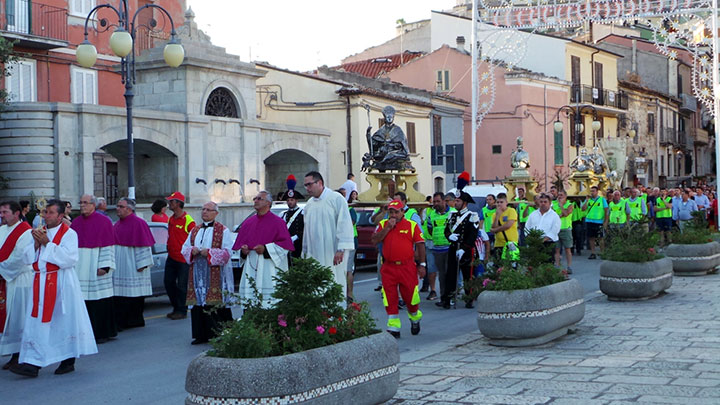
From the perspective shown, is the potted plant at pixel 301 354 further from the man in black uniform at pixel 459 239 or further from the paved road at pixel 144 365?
the man in black uniform at pixel 459 239

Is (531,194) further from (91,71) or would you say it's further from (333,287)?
(333,287)

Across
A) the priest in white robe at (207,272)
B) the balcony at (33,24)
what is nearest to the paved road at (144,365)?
the priest in white robe at (207,272)

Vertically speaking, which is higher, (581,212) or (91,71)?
(91,71)

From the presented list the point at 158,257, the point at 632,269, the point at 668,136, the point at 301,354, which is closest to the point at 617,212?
the point at 632,269

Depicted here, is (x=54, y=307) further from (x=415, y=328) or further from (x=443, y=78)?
(x=443, y=78)

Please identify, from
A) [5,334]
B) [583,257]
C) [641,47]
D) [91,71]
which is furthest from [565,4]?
[641,47]

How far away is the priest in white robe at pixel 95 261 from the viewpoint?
10.9 m

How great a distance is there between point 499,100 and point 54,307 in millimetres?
38361

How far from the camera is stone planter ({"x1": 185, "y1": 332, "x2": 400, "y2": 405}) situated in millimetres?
5570

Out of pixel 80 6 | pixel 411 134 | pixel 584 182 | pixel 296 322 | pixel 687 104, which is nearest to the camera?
pixel 296 322

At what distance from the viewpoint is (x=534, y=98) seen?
45938 mm

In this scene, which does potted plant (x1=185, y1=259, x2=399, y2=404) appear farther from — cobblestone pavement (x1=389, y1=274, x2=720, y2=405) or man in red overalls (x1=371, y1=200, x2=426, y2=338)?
man in red overalls (x1=371, y1=200, x2=426, y2=338)

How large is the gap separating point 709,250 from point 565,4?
9.53 meters

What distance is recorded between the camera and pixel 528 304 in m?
9.31
